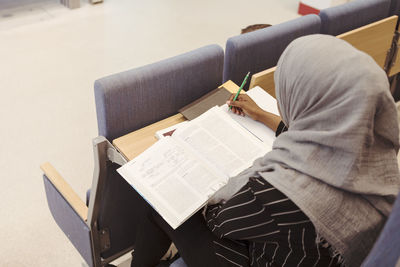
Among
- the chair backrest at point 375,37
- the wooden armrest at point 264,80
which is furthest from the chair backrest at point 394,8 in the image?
the wooden armrest at point 264,80

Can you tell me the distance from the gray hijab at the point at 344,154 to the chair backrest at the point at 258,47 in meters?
0.98

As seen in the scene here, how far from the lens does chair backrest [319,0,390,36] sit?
2.62 meters

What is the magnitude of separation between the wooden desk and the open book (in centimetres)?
11

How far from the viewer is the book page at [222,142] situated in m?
1.69

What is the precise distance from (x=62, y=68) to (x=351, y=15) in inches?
91.3

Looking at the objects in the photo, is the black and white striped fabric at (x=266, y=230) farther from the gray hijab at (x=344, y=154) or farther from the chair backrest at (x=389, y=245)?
the chair backrest at (x=389, y=245)

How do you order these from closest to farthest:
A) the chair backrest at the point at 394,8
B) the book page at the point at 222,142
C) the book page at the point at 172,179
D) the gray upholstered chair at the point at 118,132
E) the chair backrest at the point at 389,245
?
the chair backrest at the point at 389,245 → the book page at the point at 172,179 → the book page at the point at 222,142 → the gray upholstered chair at the point at 118,132 → the chair backrest at the point at 394,8

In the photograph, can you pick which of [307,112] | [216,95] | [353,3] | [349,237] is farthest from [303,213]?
[353,3]

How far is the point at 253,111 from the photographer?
6.23ft

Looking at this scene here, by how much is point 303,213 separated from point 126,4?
419cm

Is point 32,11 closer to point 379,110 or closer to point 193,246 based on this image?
point 193,246

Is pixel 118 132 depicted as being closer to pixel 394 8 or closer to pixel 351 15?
pixel 351 15

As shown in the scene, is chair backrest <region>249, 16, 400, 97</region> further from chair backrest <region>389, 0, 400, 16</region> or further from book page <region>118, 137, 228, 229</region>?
book page <region>118, 137, 228, 229</region>

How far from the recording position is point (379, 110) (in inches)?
45.9
